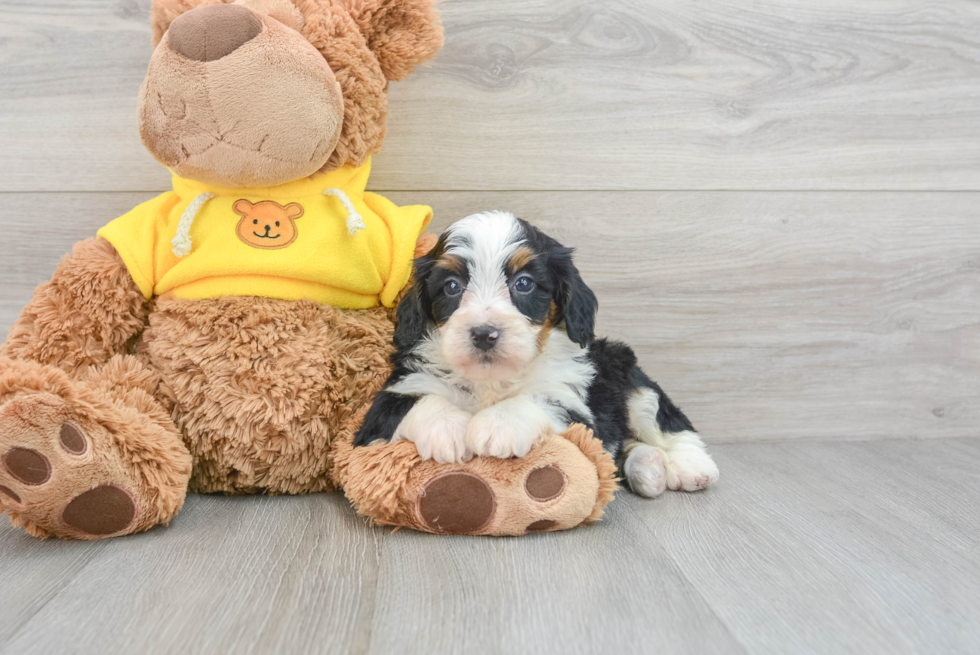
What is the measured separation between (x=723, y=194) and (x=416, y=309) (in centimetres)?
103

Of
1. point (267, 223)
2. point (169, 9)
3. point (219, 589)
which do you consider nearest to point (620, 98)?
point (267, 223)

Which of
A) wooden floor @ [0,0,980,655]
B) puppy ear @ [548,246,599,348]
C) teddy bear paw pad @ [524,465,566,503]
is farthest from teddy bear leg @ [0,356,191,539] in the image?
puppy ear @ [548,246,599,348]

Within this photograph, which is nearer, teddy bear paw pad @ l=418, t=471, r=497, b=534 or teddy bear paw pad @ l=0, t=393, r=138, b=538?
teddy bear paw pad @ l=0, t=393, r=138, b=538

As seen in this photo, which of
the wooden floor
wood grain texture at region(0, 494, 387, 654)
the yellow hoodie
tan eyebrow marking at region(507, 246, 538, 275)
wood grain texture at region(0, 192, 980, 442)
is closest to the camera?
wood grain texture at region(0, 494, 387, 654)

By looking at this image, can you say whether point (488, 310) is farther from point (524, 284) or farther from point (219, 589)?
point (219, 589)

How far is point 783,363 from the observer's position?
208 centimetres

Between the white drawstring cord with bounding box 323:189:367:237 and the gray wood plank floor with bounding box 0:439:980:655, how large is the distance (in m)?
0.58

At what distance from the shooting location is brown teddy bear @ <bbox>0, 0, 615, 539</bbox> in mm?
1248

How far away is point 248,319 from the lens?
1.46 meters

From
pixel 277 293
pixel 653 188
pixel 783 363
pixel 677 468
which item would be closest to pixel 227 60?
pixel 277 293

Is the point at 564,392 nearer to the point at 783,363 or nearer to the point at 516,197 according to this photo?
the point at 516,197

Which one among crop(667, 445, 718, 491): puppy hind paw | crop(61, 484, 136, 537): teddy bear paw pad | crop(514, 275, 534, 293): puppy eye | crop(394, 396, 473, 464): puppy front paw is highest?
crop(514, 275, 534, 293): puppy eye

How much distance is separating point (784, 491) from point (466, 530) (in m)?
0.81

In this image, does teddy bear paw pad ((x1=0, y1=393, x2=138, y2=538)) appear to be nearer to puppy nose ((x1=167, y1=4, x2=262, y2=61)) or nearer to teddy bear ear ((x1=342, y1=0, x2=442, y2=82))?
puppy nose ((x1=167, y1=4, x2=262, y2=61))
